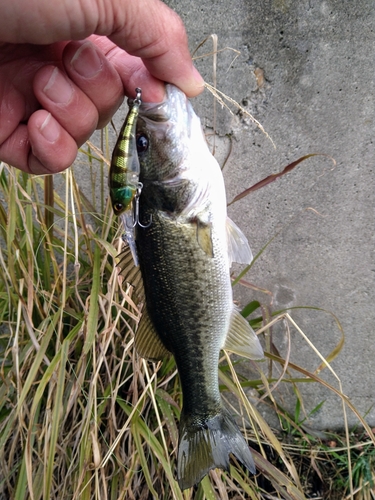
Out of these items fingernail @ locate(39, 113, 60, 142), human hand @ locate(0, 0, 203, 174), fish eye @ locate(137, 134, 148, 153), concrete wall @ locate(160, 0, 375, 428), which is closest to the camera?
human hand @ locate(0, 0, 203, 174)

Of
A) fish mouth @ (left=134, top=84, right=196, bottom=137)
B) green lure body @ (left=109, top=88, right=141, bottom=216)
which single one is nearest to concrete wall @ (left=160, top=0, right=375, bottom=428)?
fish mouth @ (left=134, top=84, right=196, bottom=137)

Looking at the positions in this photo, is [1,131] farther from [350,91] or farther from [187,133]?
[350,91]

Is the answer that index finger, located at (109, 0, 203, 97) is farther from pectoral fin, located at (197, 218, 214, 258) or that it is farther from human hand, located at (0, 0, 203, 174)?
A: pectoral fin, located at (197, 218, 214, 258)

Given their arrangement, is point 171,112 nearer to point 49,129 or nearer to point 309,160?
point 49,129

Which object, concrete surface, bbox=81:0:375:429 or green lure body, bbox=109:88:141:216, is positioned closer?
green lure body, bbox=109:88:141:216

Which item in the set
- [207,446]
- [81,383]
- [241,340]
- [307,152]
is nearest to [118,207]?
[241,340]

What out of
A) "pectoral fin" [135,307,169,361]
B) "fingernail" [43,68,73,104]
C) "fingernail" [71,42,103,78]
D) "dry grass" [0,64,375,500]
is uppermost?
"fingernail" [71,42,103,78]
